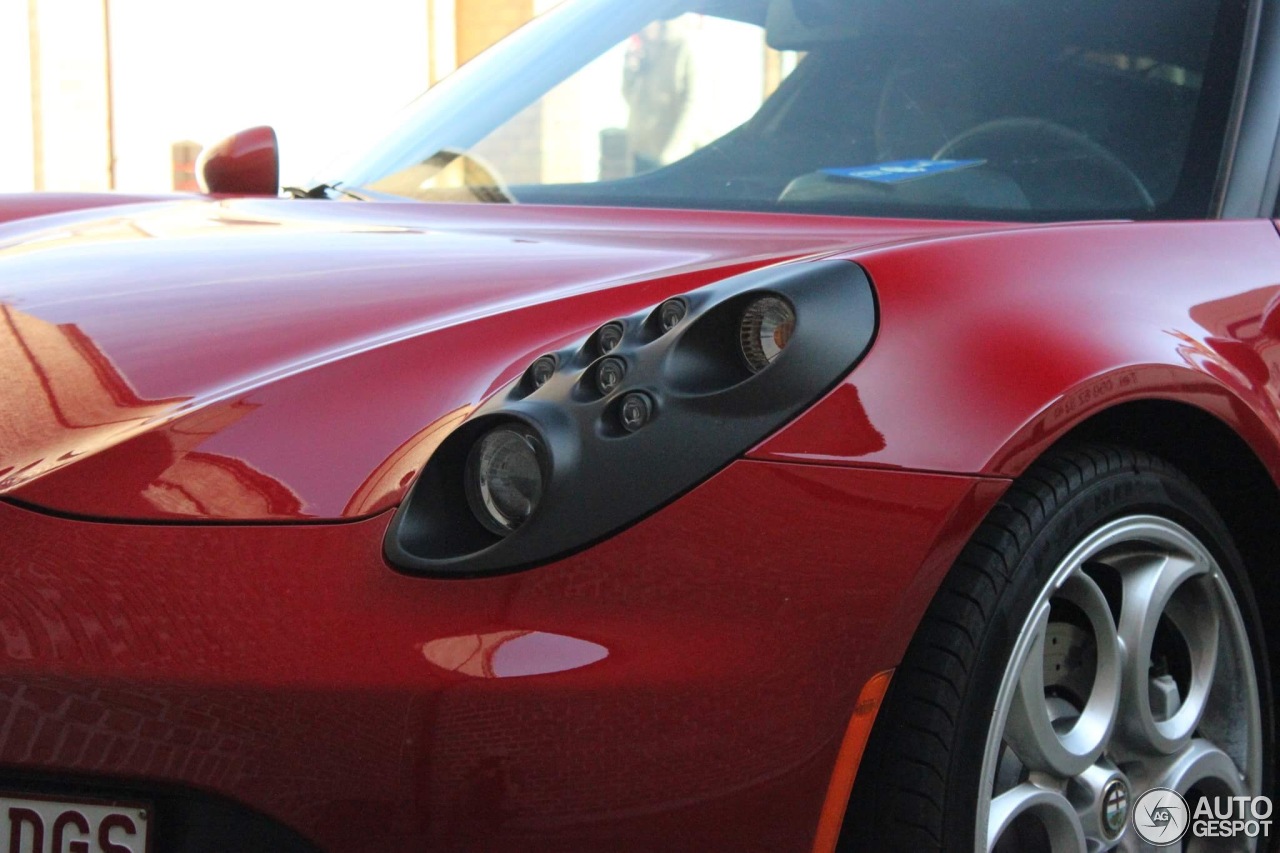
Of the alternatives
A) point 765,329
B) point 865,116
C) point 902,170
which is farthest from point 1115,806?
point 865,116

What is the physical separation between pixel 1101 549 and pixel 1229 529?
36 centimetres

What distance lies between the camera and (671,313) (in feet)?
4.50

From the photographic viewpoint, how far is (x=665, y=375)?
4.25 ft

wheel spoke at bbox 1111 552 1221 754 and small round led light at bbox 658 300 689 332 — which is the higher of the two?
small round led light at bbox 658 300 689 332

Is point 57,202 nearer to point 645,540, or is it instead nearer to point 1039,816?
point 645,540

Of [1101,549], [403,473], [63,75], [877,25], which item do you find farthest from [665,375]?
[63,75]

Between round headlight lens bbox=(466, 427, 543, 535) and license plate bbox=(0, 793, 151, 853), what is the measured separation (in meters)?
0.36

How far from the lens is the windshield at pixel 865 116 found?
210 centimetres

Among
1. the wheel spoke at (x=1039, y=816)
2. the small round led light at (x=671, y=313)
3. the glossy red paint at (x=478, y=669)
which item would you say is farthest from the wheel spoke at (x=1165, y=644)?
the small round led light at (x=671, y=313)

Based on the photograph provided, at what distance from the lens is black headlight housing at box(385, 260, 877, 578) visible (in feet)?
4.05

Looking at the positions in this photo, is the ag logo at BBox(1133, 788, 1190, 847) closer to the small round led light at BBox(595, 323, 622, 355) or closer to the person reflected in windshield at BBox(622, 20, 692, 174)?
the small round led light at BBox(595, 323, 622, 355)

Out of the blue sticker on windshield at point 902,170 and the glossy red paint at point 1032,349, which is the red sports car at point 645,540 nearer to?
the glossy red paint at point 1032,349

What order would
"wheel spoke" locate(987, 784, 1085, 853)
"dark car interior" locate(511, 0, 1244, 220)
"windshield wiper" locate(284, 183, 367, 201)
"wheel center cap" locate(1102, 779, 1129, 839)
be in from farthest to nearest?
"windshield wiper" locate(284, 183, 367, 201), "dark car interior" locate(511, 0, 1244, 220), "wheel center cap" locate(1102, 779, 1129, 839), "wheel spoke" locate(987, 784, 1085, 853)

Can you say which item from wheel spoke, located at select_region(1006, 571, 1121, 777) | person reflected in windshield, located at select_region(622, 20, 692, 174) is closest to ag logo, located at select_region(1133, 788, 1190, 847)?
wheel spoke, located at select_region(1006, 571, 1121, 777)
